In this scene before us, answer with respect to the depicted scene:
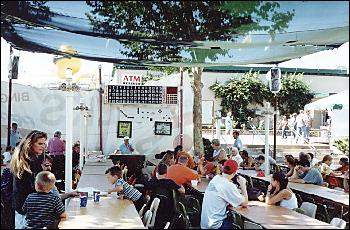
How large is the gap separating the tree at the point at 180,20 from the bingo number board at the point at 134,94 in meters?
8.51

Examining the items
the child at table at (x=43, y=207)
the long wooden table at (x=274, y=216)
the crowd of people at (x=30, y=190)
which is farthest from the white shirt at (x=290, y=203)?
the child at table at (x=43, y=207)

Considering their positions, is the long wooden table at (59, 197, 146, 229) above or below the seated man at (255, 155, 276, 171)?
below

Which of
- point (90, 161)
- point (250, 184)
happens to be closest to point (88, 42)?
point (250, 184)

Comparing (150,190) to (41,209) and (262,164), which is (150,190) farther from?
(262,164)

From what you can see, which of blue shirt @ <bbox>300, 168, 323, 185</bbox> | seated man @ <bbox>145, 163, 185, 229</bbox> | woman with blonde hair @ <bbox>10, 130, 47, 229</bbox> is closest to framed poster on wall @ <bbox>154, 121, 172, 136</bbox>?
blue shirt @ <bbox>300, 168, 323, 185</bbox>

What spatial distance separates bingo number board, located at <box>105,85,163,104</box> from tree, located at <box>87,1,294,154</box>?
8.51 meters

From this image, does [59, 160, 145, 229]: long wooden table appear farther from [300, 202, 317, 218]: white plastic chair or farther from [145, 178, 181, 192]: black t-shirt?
[300, 202, 317, 218]: white plastic chair

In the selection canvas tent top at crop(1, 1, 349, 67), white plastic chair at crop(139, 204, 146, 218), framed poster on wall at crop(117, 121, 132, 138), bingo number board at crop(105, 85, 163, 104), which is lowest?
white plastic chair at crop(139, 204, 146, 218)

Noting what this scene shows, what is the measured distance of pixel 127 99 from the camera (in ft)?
53.3

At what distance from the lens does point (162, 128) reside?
16.7m

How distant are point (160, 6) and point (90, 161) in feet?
21.4

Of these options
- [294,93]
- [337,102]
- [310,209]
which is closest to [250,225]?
[310,209]

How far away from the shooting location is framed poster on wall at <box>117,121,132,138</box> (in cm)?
1652

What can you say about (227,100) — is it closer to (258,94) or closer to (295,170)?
(258,94)
